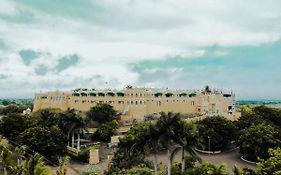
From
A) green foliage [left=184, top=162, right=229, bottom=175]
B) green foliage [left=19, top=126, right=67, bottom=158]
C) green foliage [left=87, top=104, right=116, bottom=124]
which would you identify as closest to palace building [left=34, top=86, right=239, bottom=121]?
green foliage [left=87, top=104, right=116, bottom=124]

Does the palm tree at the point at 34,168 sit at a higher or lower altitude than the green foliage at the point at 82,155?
higher

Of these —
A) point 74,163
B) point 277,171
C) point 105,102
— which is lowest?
point 74,163

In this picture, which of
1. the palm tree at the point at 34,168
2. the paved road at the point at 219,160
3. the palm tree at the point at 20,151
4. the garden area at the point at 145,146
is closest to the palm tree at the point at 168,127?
the garden area at the point at 145,146

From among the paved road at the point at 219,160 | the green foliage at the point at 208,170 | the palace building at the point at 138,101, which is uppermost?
the palace building at the point at 138,101

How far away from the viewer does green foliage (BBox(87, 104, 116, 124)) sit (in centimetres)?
6869

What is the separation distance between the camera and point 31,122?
51688 millimetres

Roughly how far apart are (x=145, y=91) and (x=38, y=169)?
5231cm

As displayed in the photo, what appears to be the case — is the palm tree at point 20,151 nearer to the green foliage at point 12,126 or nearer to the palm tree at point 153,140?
the green foliage at point 12,126

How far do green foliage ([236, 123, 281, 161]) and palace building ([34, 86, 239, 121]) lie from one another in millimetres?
27227

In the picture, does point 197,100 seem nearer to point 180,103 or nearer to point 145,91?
point 180,103

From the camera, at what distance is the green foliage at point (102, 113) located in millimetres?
68688

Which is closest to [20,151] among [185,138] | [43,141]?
[43,141]

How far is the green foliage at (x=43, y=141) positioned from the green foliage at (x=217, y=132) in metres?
20.9

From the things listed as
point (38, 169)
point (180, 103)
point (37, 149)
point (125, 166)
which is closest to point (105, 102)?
point (180, 103)
